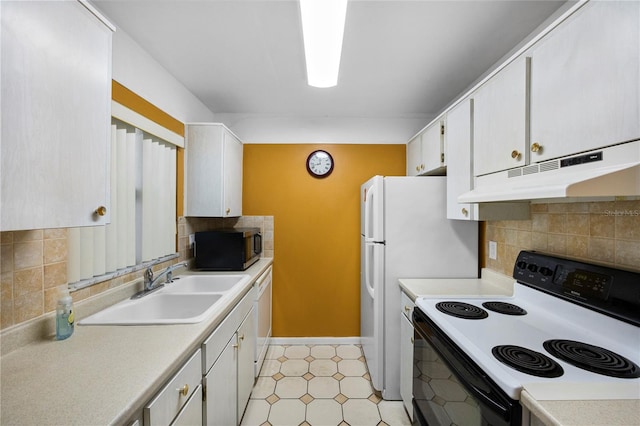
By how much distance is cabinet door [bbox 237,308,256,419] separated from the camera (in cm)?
177

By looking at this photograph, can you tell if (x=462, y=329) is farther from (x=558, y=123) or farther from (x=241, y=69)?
(x=241, y=69)

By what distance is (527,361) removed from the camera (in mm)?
936

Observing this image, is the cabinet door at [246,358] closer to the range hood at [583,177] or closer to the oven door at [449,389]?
the oven door at [449,389]

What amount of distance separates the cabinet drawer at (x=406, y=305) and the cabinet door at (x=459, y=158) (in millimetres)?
650

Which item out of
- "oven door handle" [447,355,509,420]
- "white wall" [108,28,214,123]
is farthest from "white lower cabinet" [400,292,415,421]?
"white wall" [108,28,214,123]

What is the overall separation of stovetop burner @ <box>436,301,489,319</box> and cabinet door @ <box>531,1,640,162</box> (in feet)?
2.58

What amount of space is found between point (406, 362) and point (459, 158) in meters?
1.43

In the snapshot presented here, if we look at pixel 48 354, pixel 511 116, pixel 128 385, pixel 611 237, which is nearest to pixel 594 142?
pixel 511 116

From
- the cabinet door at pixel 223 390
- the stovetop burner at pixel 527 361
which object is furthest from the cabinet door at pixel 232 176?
the stovetop burner at pixel 527 361

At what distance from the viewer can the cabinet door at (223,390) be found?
4.20ft

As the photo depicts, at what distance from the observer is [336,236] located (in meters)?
3.02

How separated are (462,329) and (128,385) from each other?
127 centimetres

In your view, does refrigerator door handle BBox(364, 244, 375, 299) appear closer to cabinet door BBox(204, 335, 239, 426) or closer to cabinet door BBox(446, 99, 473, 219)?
cabinet door BBox(446, 99, 473, 219)

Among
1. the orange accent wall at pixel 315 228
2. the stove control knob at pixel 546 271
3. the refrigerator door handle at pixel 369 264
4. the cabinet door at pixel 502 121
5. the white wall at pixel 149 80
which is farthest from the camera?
the orange accent wall at pixel 315 228
